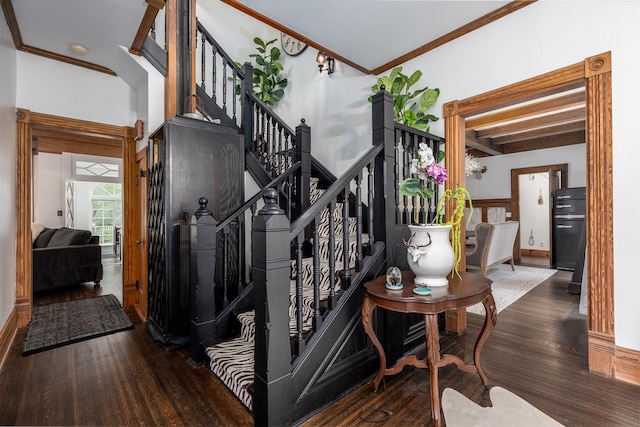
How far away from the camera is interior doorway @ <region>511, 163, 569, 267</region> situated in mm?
7164

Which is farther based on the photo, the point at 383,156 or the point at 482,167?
the point at 482,167

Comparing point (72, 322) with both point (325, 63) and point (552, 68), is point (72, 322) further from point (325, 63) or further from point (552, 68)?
point (552, 68)

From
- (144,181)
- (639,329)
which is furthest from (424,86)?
(144,181)

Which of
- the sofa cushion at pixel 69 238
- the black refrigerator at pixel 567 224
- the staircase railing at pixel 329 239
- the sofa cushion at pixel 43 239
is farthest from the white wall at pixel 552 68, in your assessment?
the sofa cushion at pixel 43 239

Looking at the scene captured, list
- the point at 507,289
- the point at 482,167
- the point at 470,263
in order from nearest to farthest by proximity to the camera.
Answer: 1. the point at 507,289
2. the point at 470,263
3. the point at 482,167

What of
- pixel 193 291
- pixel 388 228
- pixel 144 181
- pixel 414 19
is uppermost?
pixel 414 19

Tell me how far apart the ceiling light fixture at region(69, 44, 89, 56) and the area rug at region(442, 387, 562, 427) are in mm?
4782

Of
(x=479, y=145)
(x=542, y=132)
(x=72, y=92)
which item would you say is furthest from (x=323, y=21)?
(x=542, y=132)

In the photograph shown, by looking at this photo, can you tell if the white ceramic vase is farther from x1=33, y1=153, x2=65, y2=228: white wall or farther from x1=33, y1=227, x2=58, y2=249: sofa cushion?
x1=33, y1=153, x2=65, y2=228: white wall

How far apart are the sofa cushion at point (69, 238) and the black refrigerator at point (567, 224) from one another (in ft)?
30.2

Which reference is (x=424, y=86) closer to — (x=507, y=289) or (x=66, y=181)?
(x=507, y=289)

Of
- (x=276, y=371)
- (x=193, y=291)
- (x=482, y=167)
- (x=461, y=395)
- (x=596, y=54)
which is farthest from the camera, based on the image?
(x=482, y=167)

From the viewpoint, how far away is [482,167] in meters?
7.89

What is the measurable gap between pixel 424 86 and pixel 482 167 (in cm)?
587
